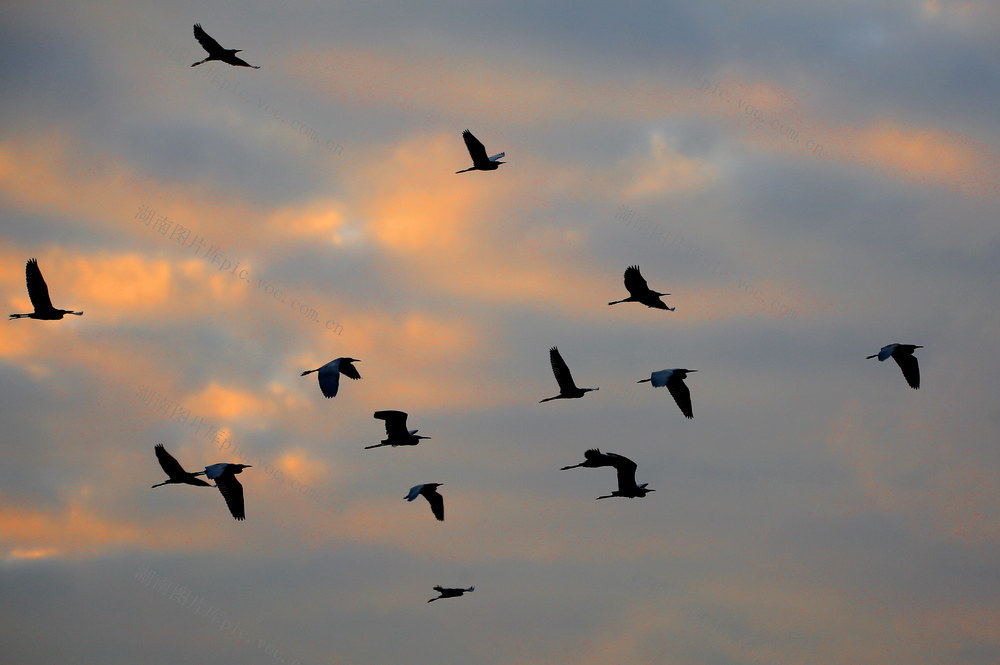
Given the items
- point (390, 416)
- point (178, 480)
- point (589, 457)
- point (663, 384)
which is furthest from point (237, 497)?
point (663, 384)

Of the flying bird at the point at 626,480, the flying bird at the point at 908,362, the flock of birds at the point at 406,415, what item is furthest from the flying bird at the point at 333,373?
the flying bird at the point at 908,362

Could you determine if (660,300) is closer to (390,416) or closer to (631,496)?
(631,496)

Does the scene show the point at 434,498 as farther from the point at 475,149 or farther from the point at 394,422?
the point at 475,149

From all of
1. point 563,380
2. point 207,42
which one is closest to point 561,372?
point 563,380

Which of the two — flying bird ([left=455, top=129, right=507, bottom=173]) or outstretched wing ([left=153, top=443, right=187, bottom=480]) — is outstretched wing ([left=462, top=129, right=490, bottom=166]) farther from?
outstretched wing ([left=153, top=443, right=187, bottom=480])

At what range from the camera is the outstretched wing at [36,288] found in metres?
55.4

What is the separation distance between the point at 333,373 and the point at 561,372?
11.0 m

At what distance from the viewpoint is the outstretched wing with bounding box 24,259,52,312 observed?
55.4 meters

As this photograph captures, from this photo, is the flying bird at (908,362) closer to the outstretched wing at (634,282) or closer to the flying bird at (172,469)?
the outstretched wing at (634,282)

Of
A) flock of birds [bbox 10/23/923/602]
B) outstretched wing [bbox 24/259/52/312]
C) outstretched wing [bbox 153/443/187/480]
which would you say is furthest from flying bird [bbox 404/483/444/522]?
outstretched wing [bbox 24/259/52/312]

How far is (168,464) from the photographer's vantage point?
50938mm

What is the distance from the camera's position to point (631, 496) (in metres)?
53.0

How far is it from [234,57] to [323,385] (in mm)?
15864

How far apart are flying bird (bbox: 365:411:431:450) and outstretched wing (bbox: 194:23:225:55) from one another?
16310 mm
